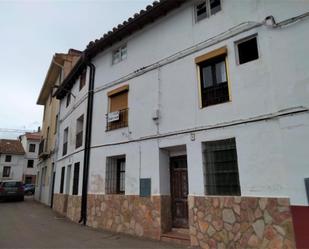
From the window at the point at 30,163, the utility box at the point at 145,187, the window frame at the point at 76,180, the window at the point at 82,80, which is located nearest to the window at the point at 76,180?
the window frame at the point at 76,180

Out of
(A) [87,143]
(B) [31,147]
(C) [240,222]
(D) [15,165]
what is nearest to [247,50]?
(C) [240,222]

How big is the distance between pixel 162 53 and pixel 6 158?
40.6 m

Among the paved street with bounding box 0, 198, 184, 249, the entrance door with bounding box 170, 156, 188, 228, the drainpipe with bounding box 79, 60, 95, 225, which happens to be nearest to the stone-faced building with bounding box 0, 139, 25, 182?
the paved street with bounding box 0, 198, 184, 249

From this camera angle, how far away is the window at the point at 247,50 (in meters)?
6.66

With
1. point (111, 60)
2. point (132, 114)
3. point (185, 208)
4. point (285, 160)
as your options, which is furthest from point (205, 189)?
point (111, 60)

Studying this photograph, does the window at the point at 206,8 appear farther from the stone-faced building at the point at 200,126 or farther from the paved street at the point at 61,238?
the paved street at the point at 61,238

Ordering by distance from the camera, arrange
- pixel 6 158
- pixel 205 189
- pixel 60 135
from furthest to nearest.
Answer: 1. pixel 6 158
2. pixel 60 135
3. pixel 205 189

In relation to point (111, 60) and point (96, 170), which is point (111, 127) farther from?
point (111, 60)

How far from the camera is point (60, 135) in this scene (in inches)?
647

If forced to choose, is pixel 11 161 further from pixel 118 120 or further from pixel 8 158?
pixel 118 120

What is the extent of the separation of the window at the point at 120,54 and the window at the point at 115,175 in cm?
416

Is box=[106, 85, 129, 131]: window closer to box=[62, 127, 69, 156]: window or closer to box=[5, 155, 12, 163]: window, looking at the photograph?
box=[62, 127, 69, 156]: window

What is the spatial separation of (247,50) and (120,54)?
5.63 m

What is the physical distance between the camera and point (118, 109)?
10.1 meters
